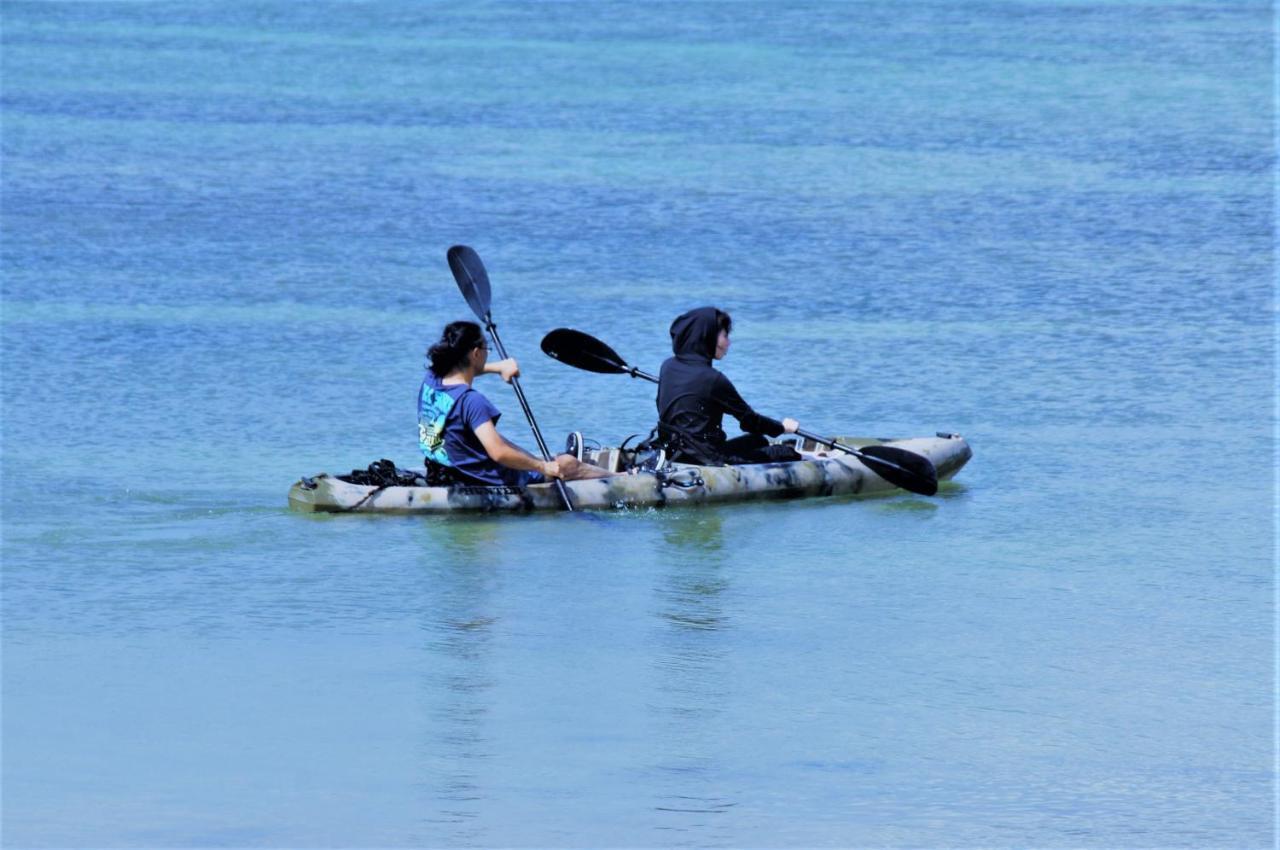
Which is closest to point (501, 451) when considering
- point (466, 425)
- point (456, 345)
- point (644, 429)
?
point (466, 425)

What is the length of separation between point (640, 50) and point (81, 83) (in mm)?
7767

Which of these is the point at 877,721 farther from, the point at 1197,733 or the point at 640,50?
the point at 640,50

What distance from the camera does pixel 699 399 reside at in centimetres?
1230

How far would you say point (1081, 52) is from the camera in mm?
32531

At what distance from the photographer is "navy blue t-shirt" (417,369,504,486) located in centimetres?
1133

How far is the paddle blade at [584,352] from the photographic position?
13.5m

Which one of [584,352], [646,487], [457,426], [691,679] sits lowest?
[691,679]

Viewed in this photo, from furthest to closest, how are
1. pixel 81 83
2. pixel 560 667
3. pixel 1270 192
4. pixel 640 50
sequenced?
pixel 640 50, pixel 81 83, pixel 1270 192, pixel 560 667

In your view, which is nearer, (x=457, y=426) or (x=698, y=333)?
(x=457, y=426)

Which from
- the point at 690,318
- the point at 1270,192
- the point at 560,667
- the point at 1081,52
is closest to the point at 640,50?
the point at 1081,52

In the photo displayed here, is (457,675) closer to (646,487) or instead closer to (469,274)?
(646,487)

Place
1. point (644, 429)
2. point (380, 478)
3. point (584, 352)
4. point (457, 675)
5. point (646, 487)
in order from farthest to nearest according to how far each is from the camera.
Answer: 1. point (644, 429)
2. point (584, 352)
3. point (646, 487)
4. point (380, 478)
5. point (457, 675)

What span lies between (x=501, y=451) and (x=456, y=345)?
0.57 m

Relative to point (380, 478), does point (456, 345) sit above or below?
above
